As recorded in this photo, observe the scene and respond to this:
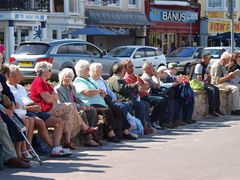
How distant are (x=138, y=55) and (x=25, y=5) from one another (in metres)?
7.79

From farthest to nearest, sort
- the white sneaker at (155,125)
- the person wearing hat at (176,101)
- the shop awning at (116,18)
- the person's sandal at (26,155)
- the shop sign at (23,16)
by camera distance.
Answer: the shop awning at (116,18)
the shop sign at (23,16)
the person wearing hat at (176,101)
the white sneaker at (155,125)
the person's sandal at (26,155)

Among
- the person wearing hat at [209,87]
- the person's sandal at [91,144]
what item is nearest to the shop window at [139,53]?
the person wearing hat at [209,87]

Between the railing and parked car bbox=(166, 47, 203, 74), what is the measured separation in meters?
7.42

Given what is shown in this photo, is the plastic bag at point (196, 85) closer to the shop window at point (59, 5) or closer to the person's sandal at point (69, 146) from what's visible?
the person's sandal at point (69, 146)

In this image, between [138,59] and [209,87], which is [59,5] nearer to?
[138,59]

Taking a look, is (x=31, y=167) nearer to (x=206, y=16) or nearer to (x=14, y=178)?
(x=14, y=178)

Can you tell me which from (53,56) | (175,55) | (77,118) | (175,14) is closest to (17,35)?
(175,55)

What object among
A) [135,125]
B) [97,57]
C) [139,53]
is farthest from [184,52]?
[135,125]

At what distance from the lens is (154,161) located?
10.0 meters

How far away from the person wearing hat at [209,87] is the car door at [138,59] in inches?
456

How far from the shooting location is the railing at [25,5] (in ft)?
107

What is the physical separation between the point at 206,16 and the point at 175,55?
16262 millimetres

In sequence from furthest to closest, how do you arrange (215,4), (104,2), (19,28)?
(215,4)
(104,2)
(19,28)

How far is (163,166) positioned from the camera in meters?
9.62
